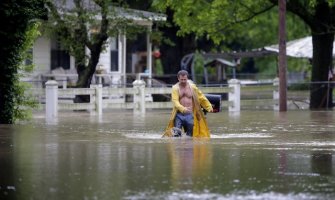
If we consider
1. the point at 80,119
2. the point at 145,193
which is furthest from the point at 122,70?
the point at 145,193

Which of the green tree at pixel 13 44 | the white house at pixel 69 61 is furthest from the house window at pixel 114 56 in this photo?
the green tree at pixel 13 44

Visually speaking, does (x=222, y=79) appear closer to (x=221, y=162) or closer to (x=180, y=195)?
(x=221, y=162)

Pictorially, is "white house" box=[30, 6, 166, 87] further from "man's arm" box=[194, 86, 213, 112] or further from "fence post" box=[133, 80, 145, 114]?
"man's arm" box=[194, 86, 213, 112]

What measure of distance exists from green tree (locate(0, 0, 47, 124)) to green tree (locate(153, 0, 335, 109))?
11860 mm

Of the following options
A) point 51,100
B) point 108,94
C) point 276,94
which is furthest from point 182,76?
point 276,94

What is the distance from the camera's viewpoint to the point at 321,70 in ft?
120

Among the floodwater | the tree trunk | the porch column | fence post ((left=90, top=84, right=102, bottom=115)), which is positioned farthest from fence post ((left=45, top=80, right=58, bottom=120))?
the tree trunk

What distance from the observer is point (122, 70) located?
41.5m

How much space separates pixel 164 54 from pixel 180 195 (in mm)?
36844

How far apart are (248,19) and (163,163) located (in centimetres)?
2294

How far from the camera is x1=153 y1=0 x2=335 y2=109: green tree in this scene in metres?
35.8

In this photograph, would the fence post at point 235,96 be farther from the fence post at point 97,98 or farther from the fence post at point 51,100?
the fence post at point 51,100

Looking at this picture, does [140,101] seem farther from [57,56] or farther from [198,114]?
[198,114]

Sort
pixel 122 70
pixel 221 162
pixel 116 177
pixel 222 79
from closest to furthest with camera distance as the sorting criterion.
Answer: pixel 116 177, pixel 221 162, pixel 122 70, pixel 222 79
